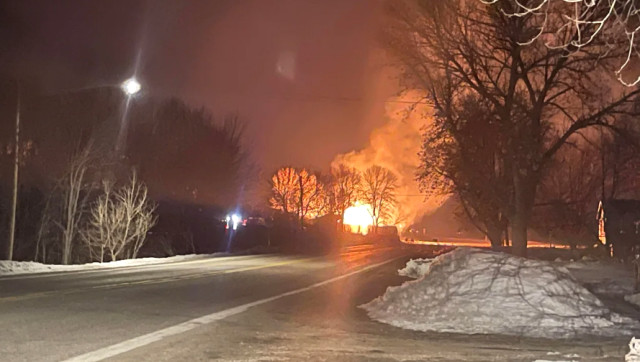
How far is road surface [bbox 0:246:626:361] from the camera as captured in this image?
25.6ft

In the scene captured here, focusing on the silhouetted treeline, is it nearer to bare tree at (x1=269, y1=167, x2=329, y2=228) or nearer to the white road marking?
the white road marking

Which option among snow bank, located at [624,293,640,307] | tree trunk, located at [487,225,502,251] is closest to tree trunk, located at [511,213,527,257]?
snow bank, located at [624,293,640,307]

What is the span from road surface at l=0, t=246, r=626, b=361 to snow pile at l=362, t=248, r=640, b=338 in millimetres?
676

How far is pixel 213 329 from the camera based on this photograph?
31.9ft

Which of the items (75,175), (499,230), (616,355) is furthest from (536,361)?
(499,230)

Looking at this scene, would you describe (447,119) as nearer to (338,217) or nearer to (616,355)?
(616,355)

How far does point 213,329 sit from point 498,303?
4848 mm

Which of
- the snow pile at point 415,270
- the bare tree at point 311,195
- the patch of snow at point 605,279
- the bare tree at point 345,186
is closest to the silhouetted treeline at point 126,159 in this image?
the snow pile at point 415,270

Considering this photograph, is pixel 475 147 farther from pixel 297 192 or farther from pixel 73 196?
pixel 297 192

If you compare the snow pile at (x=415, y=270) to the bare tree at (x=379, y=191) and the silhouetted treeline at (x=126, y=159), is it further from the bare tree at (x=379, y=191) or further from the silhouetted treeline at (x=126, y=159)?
the bare tree at (x=379, y=191)

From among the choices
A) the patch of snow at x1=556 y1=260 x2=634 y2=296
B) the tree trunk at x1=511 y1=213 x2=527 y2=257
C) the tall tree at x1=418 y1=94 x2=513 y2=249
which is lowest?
the patch of snow at x1=556 y1=260 x2=634 y2=296

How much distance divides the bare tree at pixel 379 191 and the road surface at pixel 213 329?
71405 mm

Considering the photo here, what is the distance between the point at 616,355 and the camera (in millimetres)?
7750

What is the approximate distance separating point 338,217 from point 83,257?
2078 inches
